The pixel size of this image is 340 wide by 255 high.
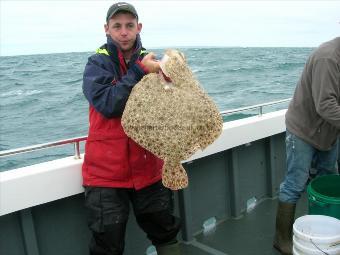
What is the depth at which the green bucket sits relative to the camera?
10.3 feet

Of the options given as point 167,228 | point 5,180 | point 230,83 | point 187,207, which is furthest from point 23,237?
point 230,83

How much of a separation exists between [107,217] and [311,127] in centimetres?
172

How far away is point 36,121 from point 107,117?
10024 millimetres

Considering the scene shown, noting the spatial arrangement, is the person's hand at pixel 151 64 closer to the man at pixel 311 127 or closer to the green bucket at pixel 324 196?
the man at pixel 311 127

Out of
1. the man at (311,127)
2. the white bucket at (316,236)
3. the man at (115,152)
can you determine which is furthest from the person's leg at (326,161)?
the man at (115,152)

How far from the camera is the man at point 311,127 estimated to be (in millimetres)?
2896

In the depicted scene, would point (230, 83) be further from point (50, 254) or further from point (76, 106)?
point (50, 254)

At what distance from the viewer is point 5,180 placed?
8.66 feet

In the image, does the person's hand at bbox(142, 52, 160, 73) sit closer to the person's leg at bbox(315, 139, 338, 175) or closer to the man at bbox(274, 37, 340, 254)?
the man at bbox(274, 37, 340, 254)

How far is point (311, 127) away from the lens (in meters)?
3.19

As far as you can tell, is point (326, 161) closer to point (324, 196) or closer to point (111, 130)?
point (324, 196)

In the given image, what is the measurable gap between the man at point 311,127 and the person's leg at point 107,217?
4.72 feet

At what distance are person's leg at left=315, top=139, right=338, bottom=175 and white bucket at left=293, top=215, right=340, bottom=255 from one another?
627 millimetres

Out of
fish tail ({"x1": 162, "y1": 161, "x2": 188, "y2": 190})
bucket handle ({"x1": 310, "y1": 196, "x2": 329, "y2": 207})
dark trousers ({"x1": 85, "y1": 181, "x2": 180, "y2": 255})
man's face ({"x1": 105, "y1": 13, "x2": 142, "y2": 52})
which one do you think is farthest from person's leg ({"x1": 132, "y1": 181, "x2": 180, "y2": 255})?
bucket handle ({"x1": 310, "y1": 196, "x2": 329, "y2": 207})
